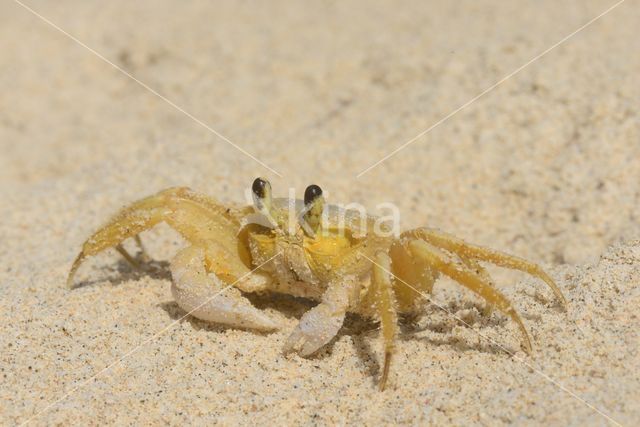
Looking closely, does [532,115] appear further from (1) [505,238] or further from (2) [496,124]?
(1) [505,238]

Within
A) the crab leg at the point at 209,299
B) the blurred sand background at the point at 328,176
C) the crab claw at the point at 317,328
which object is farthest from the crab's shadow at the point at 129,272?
the crab claw at the point at 317,328

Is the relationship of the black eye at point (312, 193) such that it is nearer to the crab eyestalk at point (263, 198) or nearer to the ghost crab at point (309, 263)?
the ghost crab at point (309, 263)

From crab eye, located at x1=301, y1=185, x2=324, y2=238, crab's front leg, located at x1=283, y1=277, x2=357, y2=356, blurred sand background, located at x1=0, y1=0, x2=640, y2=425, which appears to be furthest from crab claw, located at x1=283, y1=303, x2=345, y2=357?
crab eye, located at x1=301, y1=185, x2=324, y2=238

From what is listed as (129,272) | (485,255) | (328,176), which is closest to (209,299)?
(129,272)

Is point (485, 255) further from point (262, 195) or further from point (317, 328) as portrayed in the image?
point (262, 195)

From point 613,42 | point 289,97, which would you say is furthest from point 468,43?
point 289,97

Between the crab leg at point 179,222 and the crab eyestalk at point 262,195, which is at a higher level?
the crab eyestalk at point 262,195

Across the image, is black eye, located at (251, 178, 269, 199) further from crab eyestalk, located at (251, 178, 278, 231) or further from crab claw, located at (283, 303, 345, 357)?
crab claw, located at (283, 303, 345, 357)

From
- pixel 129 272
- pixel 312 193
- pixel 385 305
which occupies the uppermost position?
pixel 312 193
